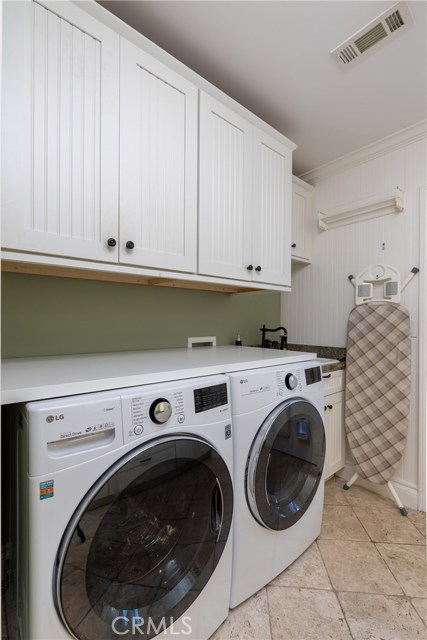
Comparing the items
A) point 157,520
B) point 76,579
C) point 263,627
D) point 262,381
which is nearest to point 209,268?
point 262,381

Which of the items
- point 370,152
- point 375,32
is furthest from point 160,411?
point 370,152

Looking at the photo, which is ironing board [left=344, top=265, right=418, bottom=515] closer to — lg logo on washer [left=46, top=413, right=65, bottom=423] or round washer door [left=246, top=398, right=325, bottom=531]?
round washer door [left=246, top=398, right=325, bottom=531]

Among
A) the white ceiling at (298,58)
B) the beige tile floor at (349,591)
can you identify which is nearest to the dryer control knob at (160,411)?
the beige tile floor at (349,591)

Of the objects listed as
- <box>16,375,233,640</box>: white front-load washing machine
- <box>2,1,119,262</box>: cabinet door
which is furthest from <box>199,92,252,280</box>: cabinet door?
<box>16,375,233,640</box>: white front-load washing machine

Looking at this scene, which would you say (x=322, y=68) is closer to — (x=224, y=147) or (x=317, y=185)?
(x=224, y=147)

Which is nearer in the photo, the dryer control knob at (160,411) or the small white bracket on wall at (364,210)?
the dryer control knob at (160,411)

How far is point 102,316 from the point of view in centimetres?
168

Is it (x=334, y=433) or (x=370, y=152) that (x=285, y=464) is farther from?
(x=370, y=152)

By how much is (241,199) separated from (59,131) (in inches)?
38.2

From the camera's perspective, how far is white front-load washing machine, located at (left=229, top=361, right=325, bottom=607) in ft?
4.12

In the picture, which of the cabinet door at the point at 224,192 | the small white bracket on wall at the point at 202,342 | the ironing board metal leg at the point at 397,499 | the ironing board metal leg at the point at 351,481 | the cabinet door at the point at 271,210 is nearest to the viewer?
the cabinet door at the point at 224,192

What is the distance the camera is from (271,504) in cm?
136

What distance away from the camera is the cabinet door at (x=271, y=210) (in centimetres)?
182

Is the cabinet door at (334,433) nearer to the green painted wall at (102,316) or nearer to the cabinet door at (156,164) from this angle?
the green painted wall at (102,316)
